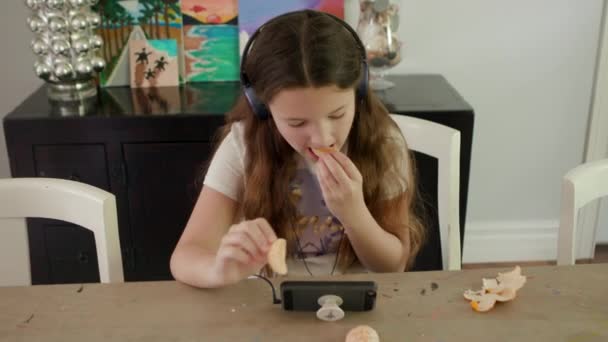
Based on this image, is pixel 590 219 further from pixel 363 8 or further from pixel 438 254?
pixel 363 8

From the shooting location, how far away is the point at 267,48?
1.02 meters

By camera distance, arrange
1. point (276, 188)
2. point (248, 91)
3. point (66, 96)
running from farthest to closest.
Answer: point (66, 96), point (276, 188), point (248, 91)

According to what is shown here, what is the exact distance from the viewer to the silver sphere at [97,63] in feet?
6.23

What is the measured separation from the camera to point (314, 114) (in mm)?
996

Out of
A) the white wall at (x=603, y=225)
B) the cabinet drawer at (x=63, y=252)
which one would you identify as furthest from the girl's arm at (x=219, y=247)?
the white wall at (x=603, y=225)

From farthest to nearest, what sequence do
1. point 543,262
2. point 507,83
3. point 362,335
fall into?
point 543,262
point 507,83
point 362,335

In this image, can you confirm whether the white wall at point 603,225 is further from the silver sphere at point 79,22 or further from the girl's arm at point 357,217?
the silver sphere at point 79,22

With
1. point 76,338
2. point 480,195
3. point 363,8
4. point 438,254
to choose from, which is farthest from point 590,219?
point 76,338

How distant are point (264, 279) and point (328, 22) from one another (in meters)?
0.42

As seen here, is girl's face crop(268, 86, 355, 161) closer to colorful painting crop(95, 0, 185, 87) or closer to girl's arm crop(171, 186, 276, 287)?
girl's arm crop(171, 186, 276, 287)

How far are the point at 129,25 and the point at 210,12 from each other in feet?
0.84

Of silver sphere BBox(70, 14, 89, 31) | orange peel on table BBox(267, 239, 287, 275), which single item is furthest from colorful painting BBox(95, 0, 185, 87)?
orange peel on table BBox(267, 239, 287, 275)

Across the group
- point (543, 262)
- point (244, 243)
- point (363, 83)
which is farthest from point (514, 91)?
point (244, 243)

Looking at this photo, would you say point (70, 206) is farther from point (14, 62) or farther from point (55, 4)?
point (14, 62)
